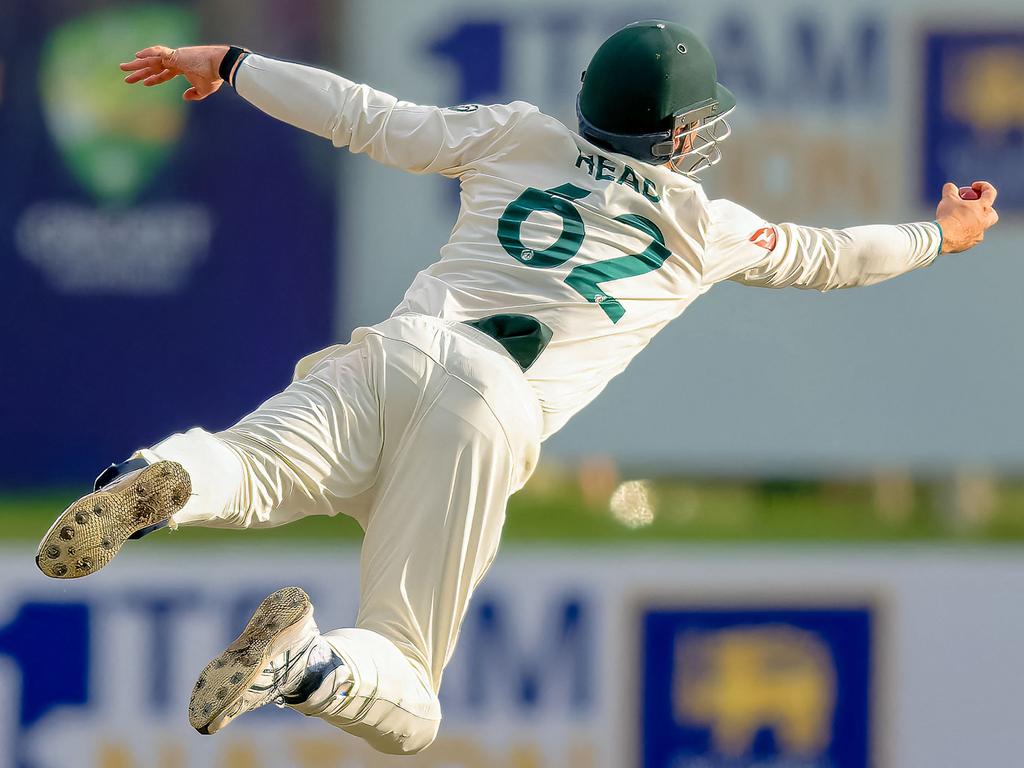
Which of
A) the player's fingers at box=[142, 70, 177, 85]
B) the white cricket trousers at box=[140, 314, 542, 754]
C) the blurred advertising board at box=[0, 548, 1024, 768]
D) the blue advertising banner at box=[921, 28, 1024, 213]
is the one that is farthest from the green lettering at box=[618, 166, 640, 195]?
the blue advertising banner at box=[921, 28, 1024, 213]

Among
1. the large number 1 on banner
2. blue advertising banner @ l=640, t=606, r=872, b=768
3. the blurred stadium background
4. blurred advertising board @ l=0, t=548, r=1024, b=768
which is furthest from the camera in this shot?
blue advertising banner @ l=640, t=606, r=872, b=768

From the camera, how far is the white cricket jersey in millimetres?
4816

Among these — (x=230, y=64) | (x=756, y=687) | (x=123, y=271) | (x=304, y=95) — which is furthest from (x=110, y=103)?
(x=304, y=95)

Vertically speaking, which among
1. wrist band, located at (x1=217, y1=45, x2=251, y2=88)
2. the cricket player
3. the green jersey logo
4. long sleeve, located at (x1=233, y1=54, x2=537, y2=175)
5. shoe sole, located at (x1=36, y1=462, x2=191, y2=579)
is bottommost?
shoe sole, located at (x1=36, y1=462, x2=191, y2=579)

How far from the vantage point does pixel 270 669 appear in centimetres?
426

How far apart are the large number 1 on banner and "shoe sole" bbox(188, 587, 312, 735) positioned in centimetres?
106

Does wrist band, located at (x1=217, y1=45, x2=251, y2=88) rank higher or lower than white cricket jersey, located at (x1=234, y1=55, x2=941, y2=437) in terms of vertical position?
higher

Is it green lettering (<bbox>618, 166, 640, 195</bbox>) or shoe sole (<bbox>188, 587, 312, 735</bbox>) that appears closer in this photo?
shoe sole (<bbox>188, 587, 312, 735</bbox>)

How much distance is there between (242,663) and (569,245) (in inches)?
52.6

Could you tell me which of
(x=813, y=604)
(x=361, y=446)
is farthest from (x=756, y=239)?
(x=813, y=604)

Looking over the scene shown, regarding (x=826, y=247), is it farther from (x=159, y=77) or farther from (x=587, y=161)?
(x=159, y=77)

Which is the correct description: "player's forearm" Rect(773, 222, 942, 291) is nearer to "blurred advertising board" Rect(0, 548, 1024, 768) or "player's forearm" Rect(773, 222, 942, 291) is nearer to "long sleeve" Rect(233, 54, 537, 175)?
"long sleeve" Rect(233, 54, 537, 175)

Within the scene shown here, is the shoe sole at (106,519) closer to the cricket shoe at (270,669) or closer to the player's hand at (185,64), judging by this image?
the cricket shoe at (270,669)

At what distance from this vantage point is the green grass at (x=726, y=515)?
896 centimetres
